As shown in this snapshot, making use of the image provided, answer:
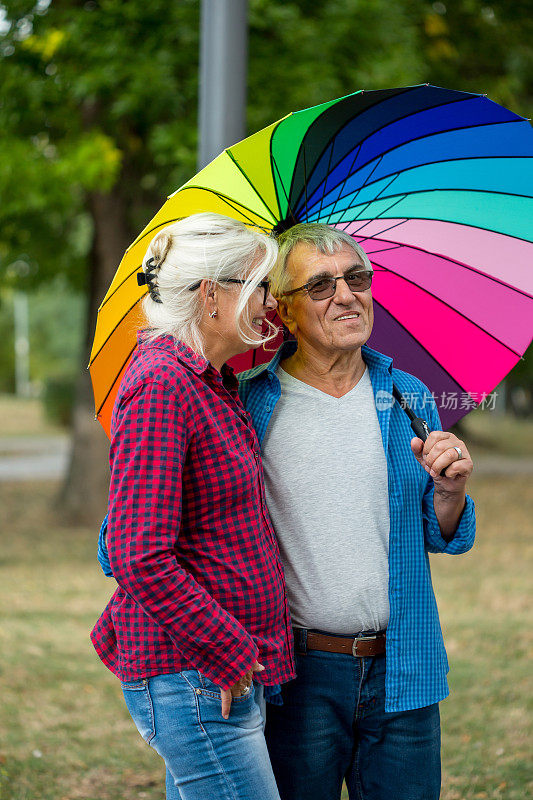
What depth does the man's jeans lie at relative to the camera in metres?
2.43

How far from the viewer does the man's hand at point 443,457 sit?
2.22 metres

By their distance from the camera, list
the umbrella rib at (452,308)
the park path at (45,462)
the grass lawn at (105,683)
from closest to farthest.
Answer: the umbrella rib at (452,308) < the grass lawn at (105,683) < the park path at (45,462)

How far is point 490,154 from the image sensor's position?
107 inches

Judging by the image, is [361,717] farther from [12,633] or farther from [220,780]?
[12,633]

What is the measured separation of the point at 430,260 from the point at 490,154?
34cm

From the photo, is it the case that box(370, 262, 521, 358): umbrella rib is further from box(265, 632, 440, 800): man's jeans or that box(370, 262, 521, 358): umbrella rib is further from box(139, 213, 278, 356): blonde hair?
box(265, 632, 440, 800): man's jeans

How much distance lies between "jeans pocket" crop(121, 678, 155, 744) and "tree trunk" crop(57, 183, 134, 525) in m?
9.29

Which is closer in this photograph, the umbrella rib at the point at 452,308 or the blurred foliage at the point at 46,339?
the umbrella rib at the point at 452,308

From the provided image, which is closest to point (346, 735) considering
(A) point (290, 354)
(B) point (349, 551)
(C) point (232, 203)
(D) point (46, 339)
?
(B) point (349, 551)

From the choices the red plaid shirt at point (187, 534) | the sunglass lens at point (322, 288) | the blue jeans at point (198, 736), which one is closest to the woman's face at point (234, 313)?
the red plaid shirt at point (187, 534)

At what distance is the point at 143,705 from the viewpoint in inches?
83.0

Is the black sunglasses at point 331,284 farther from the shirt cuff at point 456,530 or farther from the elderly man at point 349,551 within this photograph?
the shirt cuff at point 456,530

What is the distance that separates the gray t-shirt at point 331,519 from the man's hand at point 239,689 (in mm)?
349

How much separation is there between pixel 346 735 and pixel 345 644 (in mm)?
263
